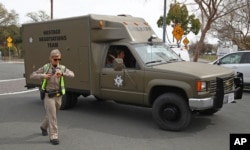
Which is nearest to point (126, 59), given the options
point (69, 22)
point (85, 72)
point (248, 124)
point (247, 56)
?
point (85, 72)

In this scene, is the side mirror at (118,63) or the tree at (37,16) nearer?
the side mirror at (118,63)

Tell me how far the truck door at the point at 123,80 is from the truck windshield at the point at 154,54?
23 centimetres

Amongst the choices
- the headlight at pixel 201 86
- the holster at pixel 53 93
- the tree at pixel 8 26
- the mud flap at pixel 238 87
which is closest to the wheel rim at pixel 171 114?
the headlight at pixel 201 86

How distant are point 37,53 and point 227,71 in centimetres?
551

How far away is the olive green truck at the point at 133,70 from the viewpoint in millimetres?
7141

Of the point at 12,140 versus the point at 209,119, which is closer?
the point at 12,140

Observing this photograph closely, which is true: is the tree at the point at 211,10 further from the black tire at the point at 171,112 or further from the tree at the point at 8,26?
the tree at the point at 8,26

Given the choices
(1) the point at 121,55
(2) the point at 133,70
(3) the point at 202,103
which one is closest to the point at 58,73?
(2) the point at 133,70

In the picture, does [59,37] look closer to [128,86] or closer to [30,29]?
[30,29]

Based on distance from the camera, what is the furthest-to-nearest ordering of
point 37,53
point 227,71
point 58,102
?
point 37,53
point 227,71
point 58,102

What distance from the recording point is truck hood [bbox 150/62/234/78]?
7121 millimetres

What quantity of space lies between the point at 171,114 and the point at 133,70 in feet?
4.44

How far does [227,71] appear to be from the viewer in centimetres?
779

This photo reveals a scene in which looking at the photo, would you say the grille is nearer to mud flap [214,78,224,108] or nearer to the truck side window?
mud flap [214,78,224,108]
